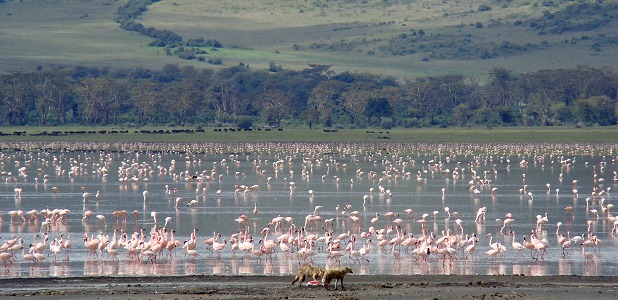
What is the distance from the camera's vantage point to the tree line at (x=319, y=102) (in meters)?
89.8

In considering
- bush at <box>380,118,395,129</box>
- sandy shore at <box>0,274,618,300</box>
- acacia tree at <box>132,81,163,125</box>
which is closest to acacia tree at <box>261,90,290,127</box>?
bush at <box>380,118,395,129</box>

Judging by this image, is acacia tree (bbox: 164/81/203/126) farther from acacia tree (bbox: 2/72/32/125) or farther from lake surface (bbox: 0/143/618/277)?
lake surface (bbox: 0/143/618/277)

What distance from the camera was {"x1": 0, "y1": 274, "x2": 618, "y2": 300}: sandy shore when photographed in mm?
15820

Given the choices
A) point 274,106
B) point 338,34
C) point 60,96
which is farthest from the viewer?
point 338,34

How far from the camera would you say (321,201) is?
33719 millimetres

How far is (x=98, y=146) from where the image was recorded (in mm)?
67875

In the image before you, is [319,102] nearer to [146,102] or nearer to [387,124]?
[387,124]

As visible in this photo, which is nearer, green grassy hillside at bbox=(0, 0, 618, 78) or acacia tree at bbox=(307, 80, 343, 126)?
acacia tree at bbox=(307, 80, 343, 126)

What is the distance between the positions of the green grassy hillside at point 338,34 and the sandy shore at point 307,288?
102092 millimetres

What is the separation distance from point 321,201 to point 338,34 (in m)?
113

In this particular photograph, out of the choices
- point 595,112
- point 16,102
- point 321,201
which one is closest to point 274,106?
point 16,102

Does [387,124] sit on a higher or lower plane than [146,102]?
lower

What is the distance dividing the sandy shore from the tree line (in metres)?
70.0

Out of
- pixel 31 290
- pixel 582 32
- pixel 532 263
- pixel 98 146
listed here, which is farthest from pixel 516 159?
pixel 582 32
